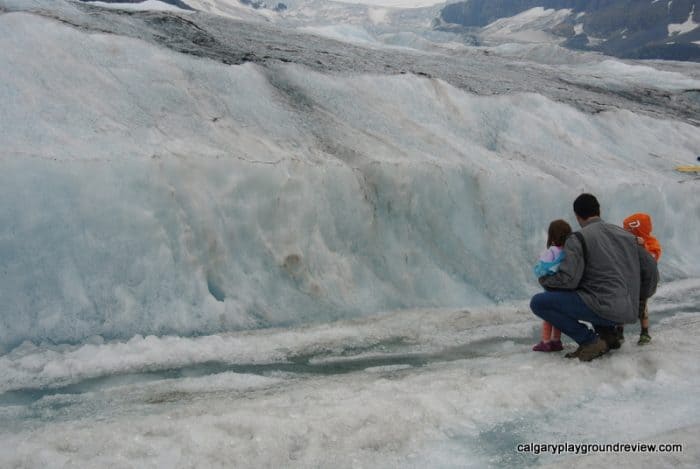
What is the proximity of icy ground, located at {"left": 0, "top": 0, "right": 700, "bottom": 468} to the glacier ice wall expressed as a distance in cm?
2

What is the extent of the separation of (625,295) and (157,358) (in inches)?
121

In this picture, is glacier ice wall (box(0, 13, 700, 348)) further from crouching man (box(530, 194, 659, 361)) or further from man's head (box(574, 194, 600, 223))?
man's head (box(574, 194, 600, 223))

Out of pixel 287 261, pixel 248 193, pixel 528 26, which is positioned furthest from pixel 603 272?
pixel 528 26

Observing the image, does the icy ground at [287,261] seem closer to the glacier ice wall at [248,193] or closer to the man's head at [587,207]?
the glacier ice wall at [248,193]

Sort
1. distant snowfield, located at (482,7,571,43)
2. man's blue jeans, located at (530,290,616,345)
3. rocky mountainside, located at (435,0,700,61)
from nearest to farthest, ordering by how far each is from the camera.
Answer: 1. man's blue jeans, located at (530,290,616,345)
2. rocky mountainside, located at (435,0,700,61)
3. distant snowfield, located at (482,7,571,43)

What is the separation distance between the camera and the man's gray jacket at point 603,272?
4051 mm

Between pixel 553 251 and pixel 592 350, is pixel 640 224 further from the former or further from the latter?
pixel 592 350

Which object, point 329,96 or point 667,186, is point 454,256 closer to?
point 329,96

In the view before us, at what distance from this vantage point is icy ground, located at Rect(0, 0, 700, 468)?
10.5 ft

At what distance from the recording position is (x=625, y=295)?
4078mm

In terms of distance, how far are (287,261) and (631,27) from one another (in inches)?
3094

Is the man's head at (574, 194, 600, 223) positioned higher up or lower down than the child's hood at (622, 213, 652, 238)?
higher up

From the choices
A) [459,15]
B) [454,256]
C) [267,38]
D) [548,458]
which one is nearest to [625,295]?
[548,458]

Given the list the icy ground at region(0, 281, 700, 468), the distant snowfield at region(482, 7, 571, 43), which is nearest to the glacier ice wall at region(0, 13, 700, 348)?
the icy ground at region(0, 281, 700, 468)
